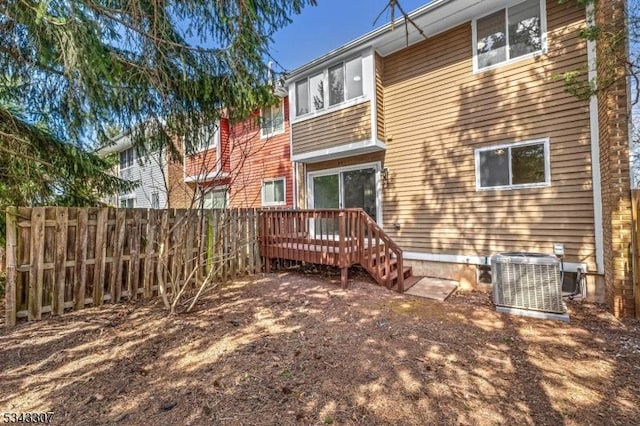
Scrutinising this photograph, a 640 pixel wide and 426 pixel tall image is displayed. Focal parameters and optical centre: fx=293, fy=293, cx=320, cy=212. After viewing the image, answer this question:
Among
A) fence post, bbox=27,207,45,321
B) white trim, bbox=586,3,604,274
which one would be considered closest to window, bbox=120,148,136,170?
fence post, bbox=27,207,45,321

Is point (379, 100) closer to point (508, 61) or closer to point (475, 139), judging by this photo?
point (475, 139)

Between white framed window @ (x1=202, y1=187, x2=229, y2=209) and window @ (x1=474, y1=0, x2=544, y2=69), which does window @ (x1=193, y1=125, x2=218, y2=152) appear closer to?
white framed window @ (x1=202, y1=187, x2=229, y2=209)

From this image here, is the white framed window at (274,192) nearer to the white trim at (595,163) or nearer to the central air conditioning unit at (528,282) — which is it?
the central air conditioning unit at (528,282)

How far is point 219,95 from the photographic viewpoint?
457cm

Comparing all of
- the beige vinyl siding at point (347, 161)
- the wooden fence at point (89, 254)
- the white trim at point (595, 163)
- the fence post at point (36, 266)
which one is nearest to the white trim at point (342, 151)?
the beige vinyl siding at point (347, 161)

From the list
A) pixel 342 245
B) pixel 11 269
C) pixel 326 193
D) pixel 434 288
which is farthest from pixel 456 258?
pixel 11 269

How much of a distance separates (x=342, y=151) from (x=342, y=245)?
2920mm

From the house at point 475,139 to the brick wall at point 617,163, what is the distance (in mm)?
19

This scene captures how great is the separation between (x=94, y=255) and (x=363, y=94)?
20.8ft

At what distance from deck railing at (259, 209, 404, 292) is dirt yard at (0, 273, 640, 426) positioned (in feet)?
4.21

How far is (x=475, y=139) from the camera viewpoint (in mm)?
6121

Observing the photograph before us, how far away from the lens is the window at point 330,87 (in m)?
7.31

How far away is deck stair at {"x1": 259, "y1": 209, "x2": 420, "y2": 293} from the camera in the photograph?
18.4 ft

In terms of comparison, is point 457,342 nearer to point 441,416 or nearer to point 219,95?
point 441,416
